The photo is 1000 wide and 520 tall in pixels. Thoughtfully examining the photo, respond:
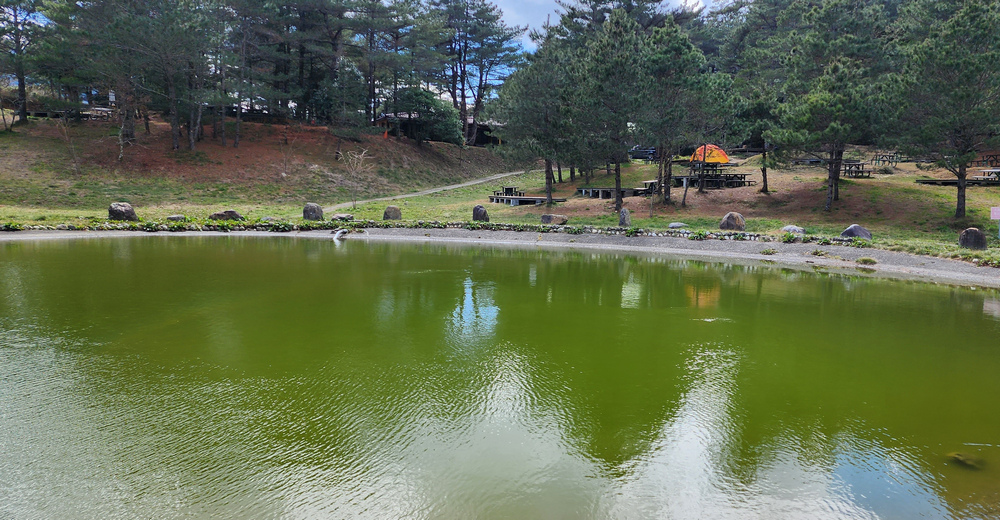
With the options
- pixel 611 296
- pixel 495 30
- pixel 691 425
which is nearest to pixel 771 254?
pixel 611 296

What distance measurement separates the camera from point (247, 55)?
114ft

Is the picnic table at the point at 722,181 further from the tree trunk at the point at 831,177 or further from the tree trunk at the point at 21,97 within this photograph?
the tree trunk at the point at 21,97

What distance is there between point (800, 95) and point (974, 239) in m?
10.3

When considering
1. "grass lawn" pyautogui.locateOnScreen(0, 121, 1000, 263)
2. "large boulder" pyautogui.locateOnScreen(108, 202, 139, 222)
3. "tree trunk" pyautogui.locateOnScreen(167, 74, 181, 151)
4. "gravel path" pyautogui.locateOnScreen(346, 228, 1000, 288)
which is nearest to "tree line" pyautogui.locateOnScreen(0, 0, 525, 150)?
"tree trunk" pyautogui.locateOnScreen(167, 74, 181, 151)

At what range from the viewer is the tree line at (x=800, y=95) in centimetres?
1811

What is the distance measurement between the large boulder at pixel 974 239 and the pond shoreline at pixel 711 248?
5.87 ft

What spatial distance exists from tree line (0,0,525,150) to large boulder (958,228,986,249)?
31.3m

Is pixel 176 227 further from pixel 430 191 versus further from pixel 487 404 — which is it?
pixel 487 404

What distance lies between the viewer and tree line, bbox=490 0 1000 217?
59.4 feet

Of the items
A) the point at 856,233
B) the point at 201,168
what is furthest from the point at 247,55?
the point at 856,233

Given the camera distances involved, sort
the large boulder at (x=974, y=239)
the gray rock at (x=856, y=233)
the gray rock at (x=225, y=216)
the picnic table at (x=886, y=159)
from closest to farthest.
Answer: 1. the large boulder at (x=974, y=239)
2. the gray rock at (x=856, y=233)
3. the gray rock at (x=225, y=216)
4. the picnic table at (x=886, y=159)

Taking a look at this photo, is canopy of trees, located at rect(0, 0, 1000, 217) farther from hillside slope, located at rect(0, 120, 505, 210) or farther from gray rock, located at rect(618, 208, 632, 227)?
gray rock, located at rect(618, 208, 632, 227)

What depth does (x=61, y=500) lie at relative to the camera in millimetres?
4062

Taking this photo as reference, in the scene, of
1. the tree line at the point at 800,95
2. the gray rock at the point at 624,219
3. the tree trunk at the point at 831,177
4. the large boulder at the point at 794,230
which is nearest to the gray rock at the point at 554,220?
the gray rock at the point at 624,219
